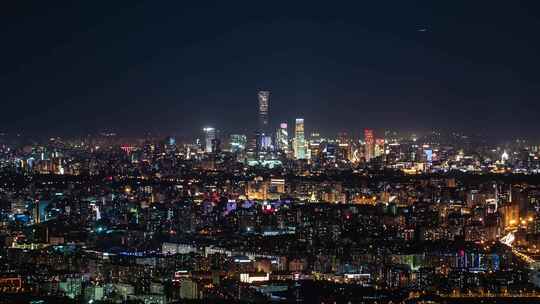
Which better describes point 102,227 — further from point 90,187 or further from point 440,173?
point 440,173

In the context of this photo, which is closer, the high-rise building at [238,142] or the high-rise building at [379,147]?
the high-rise building at [379,147]

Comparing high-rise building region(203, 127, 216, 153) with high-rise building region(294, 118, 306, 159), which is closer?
high-rise building region(294, 118, 306, 159)

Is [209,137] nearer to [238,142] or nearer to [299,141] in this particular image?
[238,142]

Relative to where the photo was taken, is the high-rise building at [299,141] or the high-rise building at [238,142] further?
the high-rise building at [238,142]

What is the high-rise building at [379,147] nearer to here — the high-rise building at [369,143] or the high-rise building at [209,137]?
the high-rise building at [369,143]

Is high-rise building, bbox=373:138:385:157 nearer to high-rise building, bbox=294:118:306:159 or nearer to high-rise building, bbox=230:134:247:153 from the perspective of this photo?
high-rise building, bbox=294:118:306:159

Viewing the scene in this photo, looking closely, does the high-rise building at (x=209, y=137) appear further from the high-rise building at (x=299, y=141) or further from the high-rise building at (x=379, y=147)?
the high-rise building at (x=379, y=147)
